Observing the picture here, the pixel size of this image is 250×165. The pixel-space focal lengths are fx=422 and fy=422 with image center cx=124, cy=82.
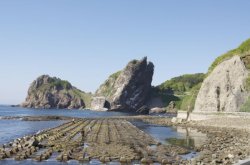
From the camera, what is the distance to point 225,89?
95.1 metres

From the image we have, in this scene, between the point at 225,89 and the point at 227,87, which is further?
the point at 225,89

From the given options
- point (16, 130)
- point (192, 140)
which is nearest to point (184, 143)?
point (192, 140)

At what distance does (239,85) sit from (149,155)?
53.9 m

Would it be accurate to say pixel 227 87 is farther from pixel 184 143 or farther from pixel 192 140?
pixel 184 143

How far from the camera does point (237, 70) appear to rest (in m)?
93.4

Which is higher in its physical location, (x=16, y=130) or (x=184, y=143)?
(x=16, y=130)

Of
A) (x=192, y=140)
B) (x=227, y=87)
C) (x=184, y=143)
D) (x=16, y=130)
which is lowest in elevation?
(x=184, y=143)

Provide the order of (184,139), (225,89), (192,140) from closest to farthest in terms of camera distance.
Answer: (192,140) → (184,139) → (225,89)

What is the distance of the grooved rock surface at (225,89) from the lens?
88688 millimetres

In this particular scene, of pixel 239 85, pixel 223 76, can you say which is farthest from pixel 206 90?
pixel 239 85

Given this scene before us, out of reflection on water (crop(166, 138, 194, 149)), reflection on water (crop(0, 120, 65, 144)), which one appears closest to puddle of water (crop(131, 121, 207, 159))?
reflection on water (crop(166, 138, 194, 149))

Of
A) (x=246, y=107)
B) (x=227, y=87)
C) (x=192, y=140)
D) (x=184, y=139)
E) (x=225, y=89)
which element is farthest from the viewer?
(x=225, y=89)

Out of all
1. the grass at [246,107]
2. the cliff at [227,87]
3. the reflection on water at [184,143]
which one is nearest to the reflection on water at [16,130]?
the reflection on water at [184,143]

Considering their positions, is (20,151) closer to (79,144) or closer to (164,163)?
(79,144)
